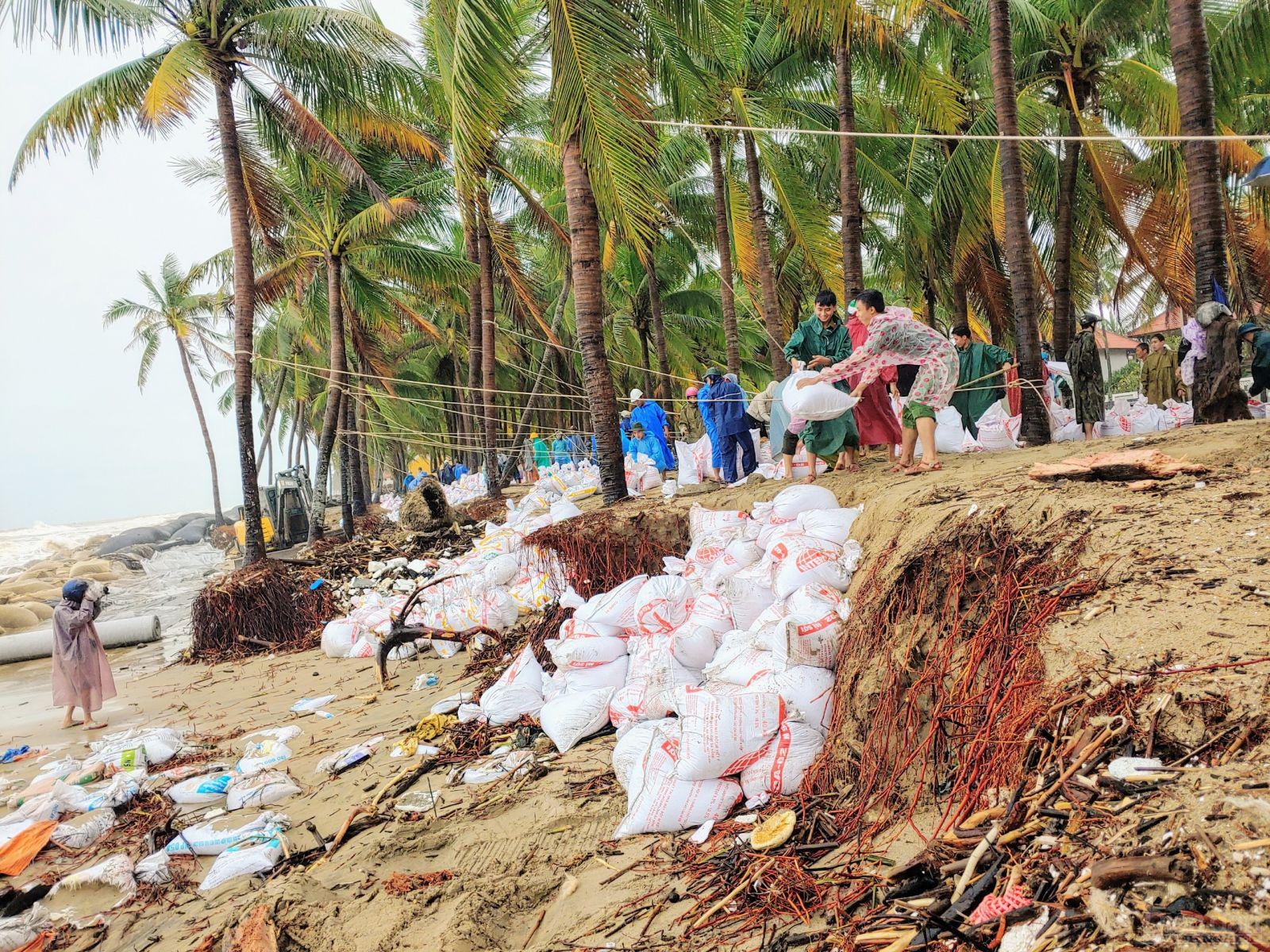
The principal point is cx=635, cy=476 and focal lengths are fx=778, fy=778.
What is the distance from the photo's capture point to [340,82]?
11.2m

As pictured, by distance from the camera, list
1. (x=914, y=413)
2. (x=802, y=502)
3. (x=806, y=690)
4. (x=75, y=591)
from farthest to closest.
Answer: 1. (x=75, y=591)
2. (x=914, y=413)
3. (x=802, y=502)
4. (x=806, y=690)

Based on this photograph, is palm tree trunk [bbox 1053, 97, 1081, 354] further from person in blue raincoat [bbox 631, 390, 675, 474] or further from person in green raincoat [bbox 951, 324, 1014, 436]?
person in blue raincoat [bbox 631, 390, 675, 474]

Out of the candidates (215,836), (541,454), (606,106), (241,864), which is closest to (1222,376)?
(606,106)

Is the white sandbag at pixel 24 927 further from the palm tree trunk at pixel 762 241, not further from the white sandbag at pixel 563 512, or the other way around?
the palm tree trunk at pixel 762 241

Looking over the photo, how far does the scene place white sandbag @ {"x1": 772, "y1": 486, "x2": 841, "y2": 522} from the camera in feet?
16.7

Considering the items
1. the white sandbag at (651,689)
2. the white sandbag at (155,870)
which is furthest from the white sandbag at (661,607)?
the white sandbag at (155,870)

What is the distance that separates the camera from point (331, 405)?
15.0m

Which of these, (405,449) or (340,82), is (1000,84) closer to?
(340,82)

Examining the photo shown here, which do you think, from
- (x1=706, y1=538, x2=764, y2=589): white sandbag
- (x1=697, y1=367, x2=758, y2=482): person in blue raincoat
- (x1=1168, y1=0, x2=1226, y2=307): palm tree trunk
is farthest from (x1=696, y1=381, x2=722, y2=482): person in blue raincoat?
(x1=1168, y1=0, x2=1226, y2=307): palm tree trunk

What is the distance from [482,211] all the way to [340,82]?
2.73 metres

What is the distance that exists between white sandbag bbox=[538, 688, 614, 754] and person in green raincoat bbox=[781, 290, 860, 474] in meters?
2.71

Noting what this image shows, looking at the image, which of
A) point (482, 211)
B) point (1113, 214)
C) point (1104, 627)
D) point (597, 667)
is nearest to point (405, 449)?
point (482, 211)

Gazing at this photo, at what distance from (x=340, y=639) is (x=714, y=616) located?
5.24 metres

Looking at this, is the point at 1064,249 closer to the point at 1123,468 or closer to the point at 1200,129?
the point at 1200,129
